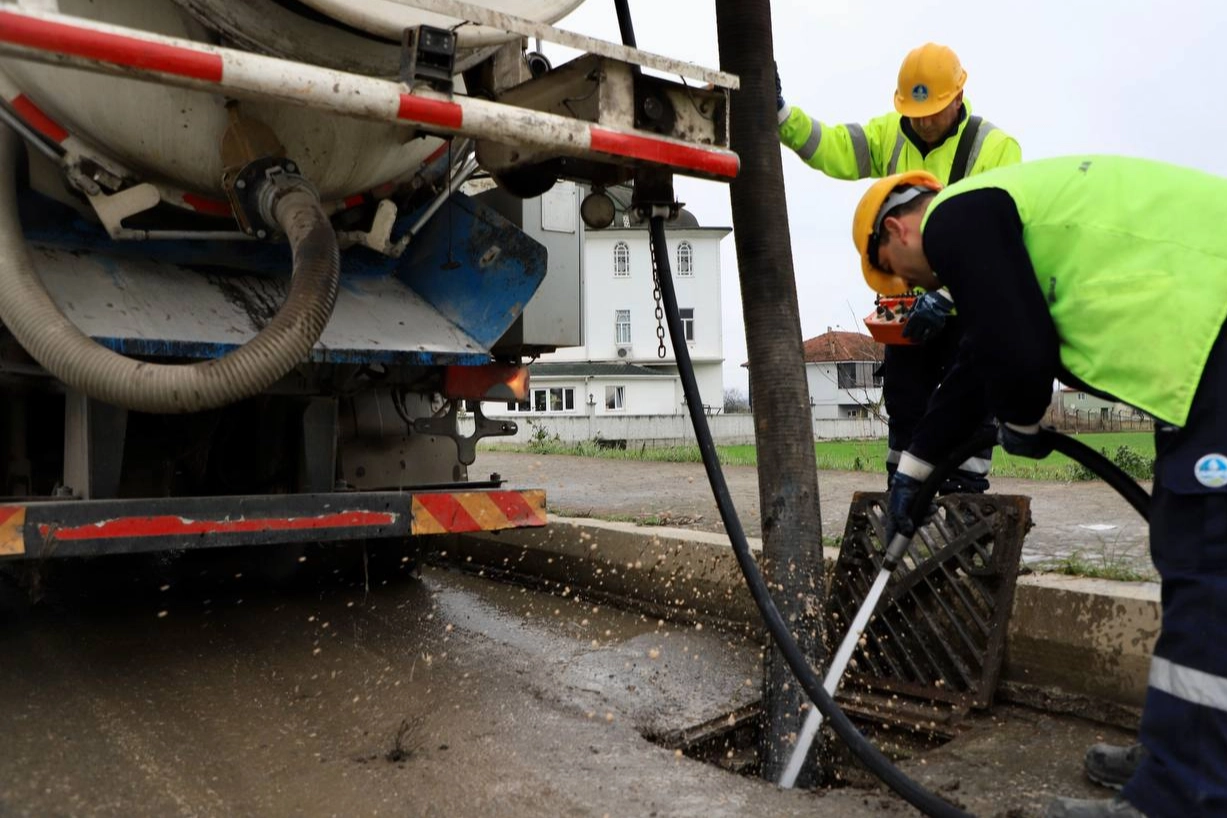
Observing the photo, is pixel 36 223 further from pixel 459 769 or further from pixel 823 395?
pixel 823 395

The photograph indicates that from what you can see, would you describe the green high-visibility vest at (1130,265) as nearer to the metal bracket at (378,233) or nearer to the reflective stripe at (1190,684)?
the reflective stripe at (1190,684)

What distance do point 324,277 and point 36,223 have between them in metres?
1.15

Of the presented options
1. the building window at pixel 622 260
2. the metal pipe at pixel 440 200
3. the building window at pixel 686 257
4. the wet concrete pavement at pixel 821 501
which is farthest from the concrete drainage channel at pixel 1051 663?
→ the building window at pixel 686 257

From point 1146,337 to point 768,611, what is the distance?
49.1 inches

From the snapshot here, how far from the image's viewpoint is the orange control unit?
3801mm

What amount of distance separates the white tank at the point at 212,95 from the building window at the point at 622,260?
35566 mm

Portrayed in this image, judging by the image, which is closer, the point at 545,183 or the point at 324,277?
the point at 324,277

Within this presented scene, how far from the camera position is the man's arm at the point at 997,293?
2006mm

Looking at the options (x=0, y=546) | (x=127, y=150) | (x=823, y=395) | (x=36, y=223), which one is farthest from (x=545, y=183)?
(x=823, y=395)

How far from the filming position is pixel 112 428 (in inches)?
133

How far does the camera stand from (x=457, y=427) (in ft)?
14.6

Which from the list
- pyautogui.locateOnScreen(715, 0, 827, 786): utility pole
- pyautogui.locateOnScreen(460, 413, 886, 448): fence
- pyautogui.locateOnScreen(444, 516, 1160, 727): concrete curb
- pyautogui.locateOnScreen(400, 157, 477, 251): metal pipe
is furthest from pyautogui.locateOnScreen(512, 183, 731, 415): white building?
pyautogui.locateOnScreen(715, 0, 827, 786): utility pole

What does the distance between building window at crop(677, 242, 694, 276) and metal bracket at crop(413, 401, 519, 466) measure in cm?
3462

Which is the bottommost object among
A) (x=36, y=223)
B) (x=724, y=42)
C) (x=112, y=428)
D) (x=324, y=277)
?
(x=112, y=428)
